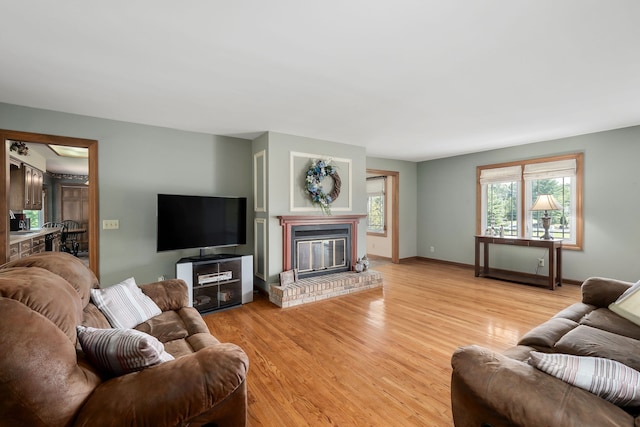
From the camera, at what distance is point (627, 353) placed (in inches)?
56.2

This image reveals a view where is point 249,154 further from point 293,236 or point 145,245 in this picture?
point 145,245

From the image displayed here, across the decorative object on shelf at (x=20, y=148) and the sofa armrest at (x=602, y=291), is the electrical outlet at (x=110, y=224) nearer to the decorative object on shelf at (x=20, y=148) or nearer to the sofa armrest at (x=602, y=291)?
the decorative object on shelf at (x=20, y=148)

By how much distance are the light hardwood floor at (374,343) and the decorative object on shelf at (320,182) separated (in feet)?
4.85

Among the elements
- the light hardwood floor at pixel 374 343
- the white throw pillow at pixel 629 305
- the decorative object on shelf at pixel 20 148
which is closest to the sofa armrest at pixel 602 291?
the white throw pillow at pixel 629 305

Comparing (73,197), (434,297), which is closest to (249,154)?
(434,297)

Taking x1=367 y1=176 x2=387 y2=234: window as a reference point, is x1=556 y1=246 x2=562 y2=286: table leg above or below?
below

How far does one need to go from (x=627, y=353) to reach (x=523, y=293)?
3311mm

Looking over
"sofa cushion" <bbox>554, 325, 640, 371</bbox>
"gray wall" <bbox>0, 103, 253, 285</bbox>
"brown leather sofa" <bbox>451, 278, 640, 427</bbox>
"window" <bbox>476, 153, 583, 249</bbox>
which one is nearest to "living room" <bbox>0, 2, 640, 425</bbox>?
"gray wall" <bbox>0, 103, 253, 285</bbox>

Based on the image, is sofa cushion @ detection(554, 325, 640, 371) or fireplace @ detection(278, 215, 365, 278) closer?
sofa cushion @ detection(554, 325, 640, 371)

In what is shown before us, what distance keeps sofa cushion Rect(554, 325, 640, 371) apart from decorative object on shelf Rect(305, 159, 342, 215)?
3.25m

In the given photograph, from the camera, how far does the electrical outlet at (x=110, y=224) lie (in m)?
3.60

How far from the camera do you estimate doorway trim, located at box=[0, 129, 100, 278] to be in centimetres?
312

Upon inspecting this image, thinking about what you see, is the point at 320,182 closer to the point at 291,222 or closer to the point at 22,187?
the point at 291,222

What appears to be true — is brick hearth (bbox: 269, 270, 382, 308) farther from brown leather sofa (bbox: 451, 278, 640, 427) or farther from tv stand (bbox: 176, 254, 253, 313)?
brown leather sofa (bbox: 451, 278, 640, 427)
